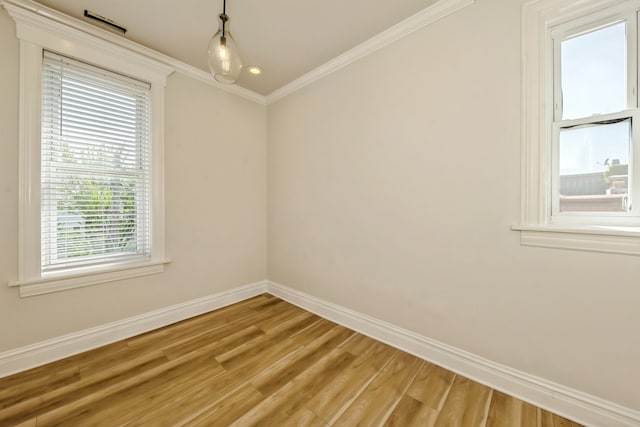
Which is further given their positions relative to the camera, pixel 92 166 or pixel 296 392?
pixel 92 166

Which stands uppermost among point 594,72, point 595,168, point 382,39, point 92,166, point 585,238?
point 382,39

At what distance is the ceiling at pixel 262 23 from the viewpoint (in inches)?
70.6

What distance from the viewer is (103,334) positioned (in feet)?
6.88

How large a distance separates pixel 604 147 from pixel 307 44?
2226 millimetres

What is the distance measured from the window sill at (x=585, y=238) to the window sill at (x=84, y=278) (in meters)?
2.96

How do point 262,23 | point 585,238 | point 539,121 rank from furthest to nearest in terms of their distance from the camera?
1. point 262,23
2. point 539,121
3. point 585,238

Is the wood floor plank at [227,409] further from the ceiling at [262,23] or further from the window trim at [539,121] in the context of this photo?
the ceiling at [262,23]

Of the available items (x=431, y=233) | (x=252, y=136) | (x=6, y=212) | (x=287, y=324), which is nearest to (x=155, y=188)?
(x=6, y=212)

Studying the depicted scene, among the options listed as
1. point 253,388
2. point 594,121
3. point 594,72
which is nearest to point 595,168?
point 594,121

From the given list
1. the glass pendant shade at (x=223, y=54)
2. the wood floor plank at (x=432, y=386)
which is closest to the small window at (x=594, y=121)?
the wood floor plank at (x=432, y=386)

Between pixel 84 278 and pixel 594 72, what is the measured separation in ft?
12.4

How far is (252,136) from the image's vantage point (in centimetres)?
313

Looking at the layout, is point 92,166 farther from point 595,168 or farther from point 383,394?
point 595,168

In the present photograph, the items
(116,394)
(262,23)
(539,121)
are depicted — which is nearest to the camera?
(539,121)
